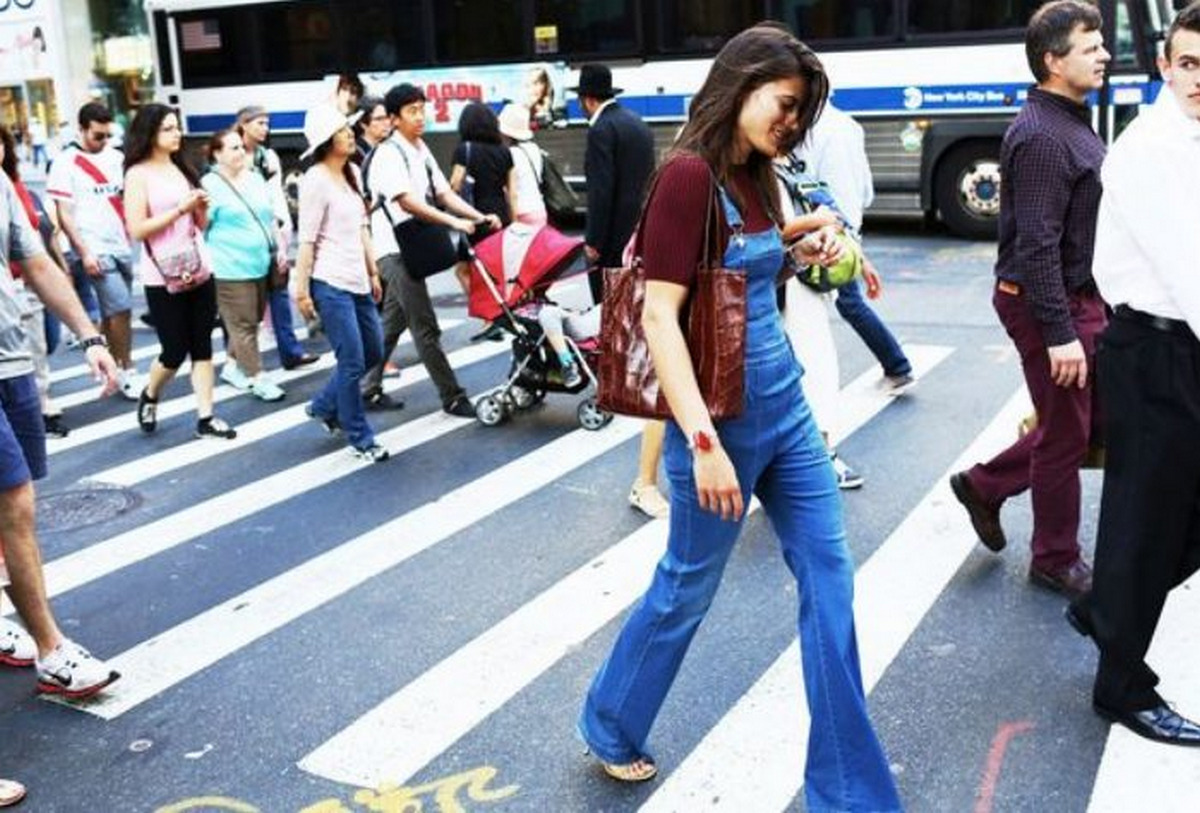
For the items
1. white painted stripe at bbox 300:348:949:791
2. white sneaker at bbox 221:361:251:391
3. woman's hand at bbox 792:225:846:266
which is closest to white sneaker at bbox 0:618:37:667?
white painted stripe at bbox 300:348:949:791

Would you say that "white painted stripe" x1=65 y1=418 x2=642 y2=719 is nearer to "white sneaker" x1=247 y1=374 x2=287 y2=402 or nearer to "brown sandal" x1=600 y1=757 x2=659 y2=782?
"brown sandal" x1=600 y1=757 x2=659 y2=782

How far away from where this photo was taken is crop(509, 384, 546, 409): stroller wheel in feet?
25.6

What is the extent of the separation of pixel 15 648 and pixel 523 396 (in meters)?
3.71

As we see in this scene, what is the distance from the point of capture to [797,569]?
10.6 ft

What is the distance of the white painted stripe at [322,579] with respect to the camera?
4531 millimetres

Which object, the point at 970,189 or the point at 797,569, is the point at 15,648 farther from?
the point at 970,189

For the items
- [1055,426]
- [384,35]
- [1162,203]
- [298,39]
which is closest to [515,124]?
[1055,426]

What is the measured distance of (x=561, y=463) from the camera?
271 inches

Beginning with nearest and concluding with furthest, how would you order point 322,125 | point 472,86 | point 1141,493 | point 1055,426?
point 1141,493 < point 1055,426 < point 322,125 < point 472,86

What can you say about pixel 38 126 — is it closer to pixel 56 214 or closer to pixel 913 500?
pixel 56 214

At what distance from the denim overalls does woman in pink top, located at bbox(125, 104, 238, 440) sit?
16.5ft

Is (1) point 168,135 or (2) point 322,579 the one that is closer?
(2) point 322,579

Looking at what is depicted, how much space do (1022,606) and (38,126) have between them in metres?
16.7

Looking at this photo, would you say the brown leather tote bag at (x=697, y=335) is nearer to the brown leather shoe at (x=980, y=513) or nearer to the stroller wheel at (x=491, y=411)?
the brown leather shoe at (x=980, y=513)
